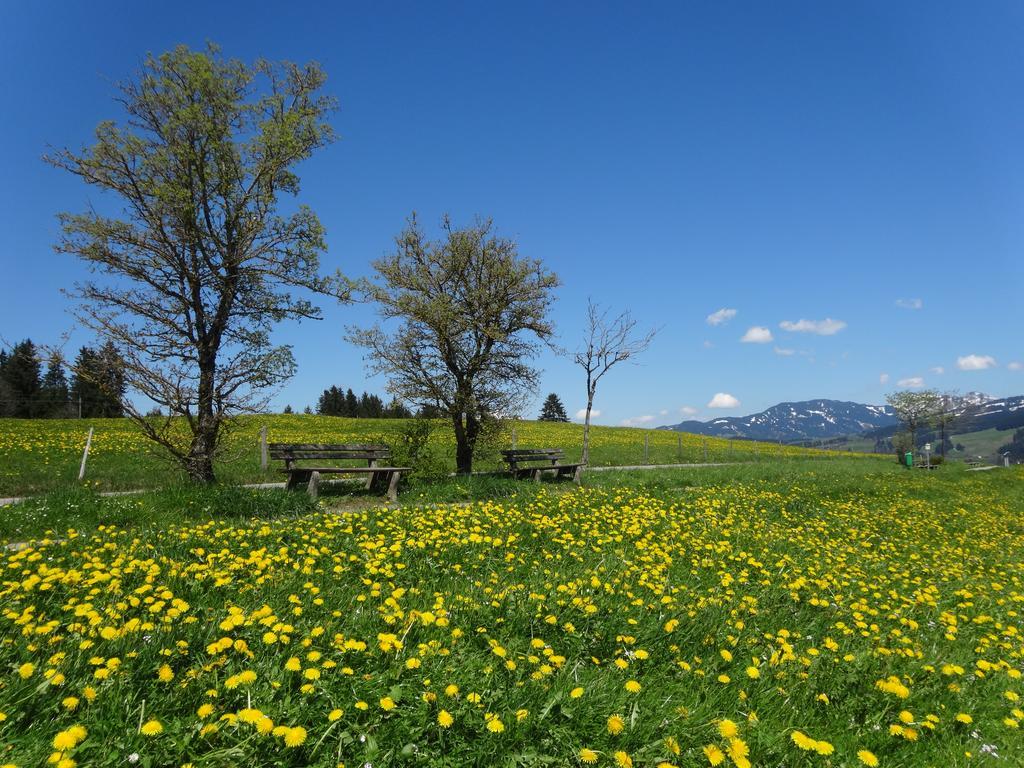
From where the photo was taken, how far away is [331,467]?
1175 centimetres

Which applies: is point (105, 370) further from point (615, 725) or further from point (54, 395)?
point (54, 395)

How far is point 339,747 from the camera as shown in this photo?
7.67ft

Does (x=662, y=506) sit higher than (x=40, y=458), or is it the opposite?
(x=40, y=458)

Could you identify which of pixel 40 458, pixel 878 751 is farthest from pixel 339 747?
pixel 40 458

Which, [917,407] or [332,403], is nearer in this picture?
[917,407]

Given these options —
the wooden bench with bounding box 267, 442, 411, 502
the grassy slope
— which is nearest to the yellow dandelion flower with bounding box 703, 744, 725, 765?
the wooden bench with bounding box 267, 442, 411, 502

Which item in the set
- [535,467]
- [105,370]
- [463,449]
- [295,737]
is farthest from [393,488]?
[295,737]

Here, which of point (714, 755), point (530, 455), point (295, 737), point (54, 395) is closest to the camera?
point (295, 737)

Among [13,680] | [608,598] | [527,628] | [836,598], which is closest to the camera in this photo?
[13,680]

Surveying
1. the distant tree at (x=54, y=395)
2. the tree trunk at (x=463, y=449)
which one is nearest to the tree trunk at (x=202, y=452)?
the tree trunk at (x=463, y=449)

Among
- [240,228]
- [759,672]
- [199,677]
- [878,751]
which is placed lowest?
[878,751]

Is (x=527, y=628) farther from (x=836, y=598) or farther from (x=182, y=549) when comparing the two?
(x=182, y=549)

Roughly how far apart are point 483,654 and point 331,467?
9.12 meters

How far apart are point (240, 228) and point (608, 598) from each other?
9.17 metres
